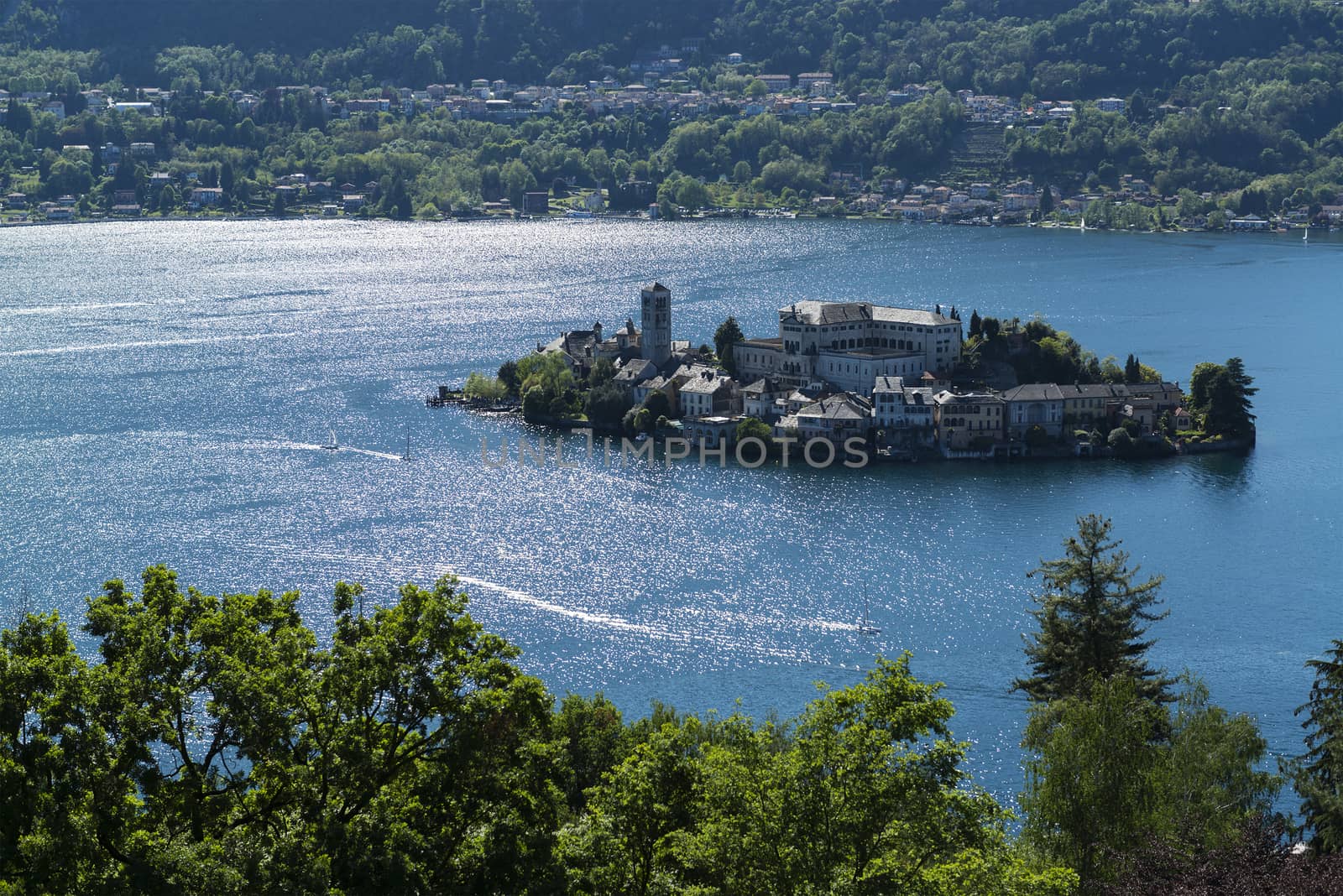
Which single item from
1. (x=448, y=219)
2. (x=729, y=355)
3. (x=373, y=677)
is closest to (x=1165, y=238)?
(x=448, y=219)

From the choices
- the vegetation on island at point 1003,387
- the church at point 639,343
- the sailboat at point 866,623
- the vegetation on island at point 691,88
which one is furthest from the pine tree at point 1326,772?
the vegetation on island at point 691,88

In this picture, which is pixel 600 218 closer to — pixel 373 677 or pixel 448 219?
pixel 448 219

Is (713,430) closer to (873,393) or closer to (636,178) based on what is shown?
(873,393)

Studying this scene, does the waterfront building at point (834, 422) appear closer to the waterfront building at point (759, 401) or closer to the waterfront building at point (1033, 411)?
the waterfront building at point (759, 401)

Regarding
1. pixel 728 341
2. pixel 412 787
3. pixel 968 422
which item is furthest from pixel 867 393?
pixel 412 787

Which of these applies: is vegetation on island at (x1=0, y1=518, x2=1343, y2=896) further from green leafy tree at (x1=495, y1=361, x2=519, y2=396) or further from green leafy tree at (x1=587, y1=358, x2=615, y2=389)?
green leafy tree at (x1=495, y1=361, x2=519, y2=396)

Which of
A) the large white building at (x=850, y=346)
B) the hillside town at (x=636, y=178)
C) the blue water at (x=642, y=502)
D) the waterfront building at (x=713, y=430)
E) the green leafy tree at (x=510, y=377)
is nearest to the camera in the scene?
the blue water at (x=642, y=502)
